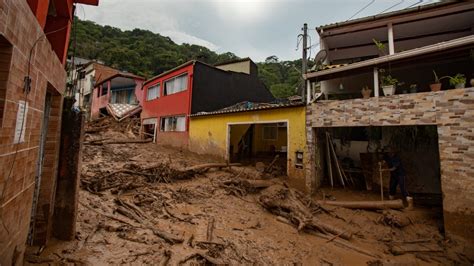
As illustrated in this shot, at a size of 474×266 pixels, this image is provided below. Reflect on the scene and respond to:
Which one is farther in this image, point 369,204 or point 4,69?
point 369,204

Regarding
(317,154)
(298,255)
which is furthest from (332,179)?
(298,255)

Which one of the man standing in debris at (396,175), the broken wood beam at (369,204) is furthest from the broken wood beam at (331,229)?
the man standing in debris at (396,175)

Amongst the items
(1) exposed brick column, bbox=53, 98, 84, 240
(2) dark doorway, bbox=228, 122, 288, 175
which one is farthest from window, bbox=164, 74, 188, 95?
(1) exposed brick column, bbox=53, 98, 84, 240

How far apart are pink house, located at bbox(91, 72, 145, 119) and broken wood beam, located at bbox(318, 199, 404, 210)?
63.7 feet

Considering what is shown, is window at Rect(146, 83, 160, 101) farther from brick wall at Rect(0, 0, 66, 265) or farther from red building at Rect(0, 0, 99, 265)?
brick wall at Rect(0, 0, 66, 265)

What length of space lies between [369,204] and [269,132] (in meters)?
9.46

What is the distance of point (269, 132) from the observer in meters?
15.9

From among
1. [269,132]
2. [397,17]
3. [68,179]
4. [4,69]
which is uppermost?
[397,17]

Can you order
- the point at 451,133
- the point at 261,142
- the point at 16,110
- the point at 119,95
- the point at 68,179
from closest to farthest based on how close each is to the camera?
the point at 16,110 < the point at 68,179 < the point at 451,133 < the point at 261,142 < the point at 119,95

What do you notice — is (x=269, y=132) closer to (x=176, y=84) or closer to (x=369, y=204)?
(x=176, y=84)

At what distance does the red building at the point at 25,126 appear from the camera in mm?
2029

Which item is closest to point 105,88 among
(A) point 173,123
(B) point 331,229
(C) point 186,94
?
(A) point 173,123

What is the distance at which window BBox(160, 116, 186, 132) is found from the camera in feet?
48.1

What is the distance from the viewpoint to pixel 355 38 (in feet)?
29.8
